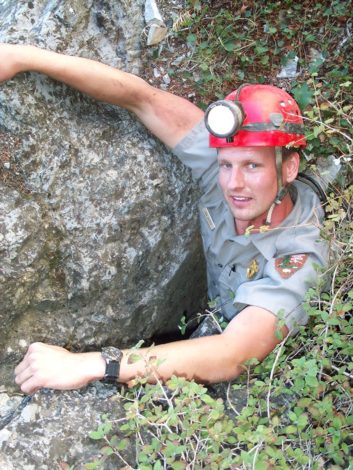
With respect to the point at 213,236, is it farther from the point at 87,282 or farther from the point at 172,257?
the point at 87,282

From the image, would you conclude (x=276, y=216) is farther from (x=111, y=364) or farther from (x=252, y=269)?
(x=111, y=364)

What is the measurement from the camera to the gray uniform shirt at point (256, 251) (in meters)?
3.65

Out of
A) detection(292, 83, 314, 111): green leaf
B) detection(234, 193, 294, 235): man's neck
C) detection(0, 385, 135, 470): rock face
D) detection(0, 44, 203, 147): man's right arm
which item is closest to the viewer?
detection(0, 385, 135, 470): rock face

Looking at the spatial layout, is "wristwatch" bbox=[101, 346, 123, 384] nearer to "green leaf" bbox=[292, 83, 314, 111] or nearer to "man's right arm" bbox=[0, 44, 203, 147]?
"man's right arm" bbox=[0, 44, 203, 147]

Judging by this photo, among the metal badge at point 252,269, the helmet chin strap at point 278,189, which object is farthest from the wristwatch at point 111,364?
the helmet chin strap at point 278,189

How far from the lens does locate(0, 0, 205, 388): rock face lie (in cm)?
374

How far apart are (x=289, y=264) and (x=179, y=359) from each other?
100cm

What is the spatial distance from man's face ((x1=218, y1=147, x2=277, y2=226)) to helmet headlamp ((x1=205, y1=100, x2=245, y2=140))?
0.19 meters

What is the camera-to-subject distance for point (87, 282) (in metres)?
4.03

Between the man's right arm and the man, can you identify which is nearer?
the man

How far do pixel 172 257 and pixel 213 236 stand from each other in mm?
364

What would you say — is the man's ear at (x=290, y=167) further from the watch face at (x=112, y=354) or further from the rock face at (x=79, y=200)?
the watch face at (x=112, y=354)

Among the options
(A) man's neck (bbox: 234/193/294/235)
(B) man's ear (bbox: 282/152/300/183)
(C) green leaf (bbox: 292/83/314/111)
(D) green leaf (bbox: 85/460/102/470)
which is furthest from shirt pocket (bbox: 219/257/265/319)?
(D) green leaf (bbox: 85/460/102/470)

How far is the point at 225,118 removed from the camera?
12.2 feet
